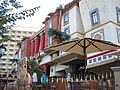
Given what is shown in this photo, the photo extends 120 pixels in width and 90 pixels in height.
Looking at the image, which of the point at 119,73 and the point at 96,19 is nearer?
the point at 119,73

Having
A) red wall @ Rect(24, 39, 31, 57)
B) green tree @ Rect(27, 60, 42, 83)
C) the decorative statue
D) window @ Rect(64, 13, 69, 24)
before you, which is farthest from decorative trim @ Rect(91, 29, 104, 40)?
red wall @ Rect(24, 39, 31, 57)

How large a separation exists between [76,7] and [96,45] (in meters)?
11.6

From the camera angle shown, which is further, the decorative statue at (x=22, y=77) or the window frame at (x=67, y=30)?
the window frame at (x=67, y=30)

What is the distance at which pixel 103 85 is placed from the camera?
667 centimetres

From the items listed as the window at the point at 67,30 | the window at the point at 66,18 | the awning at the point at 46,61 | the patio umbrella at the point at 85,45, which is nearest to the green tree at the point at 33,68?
the awning at the point at 46,61

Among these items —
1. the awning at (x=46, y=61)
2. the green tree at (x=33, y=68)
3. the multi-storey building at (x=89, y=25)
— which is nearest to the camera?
the multi-storey building at (x=89, y=25)

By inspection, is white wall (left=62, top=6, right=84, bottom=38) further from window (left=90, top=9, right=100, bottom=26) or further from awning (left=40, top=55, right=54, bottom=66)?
awning (left=40, top=55, right=54, bottom=66)

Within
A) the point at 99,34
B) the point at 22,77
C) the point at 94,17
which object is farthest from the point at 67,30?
the point at 22,77

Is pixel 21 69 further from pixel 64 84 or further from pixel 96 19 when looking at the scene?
pixel 96 19

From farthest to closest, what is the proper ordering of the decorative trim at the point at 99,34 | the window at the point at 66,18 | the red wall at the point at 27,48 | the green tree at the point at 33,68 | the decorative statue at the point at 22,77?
the red wall at the point at 27,48 → the window at the point at 66,18 → the green tree at the point at 33,68 → the decorative trim at the point at 99,34 → the decorative statue at the point at 22,77

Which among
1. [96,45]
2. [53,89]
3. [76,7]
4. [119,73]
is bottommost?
[53,89]

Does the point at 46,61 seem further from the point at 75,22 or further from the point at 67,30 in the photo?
the point at 75,22

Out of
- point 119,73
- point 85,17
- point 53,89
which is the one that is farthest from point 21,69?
point 85,17

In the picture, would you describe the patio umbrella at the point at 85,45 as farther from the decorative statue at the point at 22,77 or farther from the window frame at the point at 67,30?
the window frame at the point at 67,30
